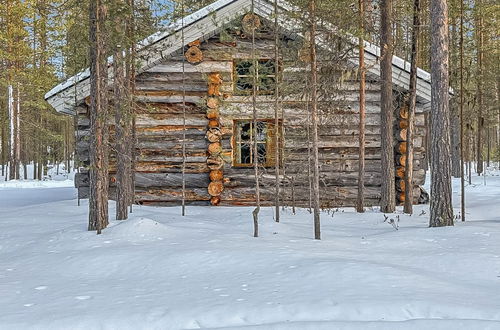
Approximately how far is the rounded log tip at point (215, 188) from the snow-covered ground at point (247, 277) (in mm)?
4077

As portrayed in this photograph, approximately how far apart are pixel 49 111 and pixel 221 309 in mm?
33303

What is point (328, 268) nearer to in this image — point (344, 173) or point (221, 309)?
point (221, 309)

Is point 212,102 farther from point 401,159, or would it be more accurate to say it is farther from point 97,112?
point 401,159

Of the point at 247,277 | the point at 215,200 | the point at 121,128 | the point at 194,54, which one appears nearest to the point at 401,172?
the point at 215,200

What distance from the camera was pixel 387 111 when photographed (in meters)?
13.2

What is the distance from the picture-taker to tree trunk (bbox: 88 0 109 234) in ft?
32.0

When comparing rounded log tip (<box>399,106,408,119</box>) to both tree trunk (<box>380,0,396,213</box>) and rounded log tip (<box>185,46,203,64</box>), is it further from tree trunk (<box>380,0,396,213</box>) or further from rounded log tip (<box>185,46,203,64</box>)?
rounded log tip (<box>185,46,203,64</box>)

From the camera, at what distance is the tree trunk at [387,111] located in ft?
42.7

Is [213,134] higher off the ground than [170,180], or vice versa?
[213,134]

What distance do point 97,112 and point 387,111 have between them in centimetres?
745

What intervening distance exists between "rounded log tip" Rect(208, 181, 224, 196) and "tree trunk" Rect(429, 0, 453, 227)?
6.76 metres

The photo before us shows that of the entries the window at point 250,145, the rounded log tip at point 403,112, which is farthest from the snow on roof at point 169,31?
the rounded log tip at point 403,112

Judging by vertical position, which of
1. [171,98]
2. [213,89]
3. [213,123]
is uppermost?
[213,89]

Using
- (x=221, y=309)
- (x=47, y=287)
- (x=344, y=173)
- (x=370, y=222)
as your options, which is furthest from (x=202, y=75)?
(x=221, y=309)
